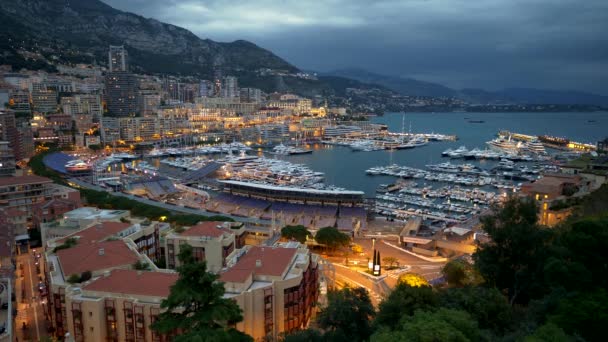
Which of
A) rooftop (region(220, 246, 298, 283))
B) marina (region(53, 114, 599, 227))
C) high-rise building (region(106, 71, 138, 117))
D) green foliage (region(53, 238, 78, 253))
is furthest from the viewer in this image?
high-rise building (region(106, 71, 138, 117))

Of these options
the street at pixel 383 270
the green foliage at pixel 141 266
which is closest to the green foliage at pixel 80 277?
the green foliage at pixel 141 266

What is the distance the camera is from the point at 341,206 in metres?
19.7

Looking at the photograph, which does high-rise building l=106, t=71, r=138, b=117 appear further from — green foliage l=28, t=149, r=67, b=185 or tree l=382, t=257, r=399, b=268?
tree l=382, t=257, r=399, b=268

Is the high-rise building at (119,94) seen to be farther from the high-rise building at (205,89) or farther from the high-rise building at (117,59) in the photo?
the high-rise building at (205,89)

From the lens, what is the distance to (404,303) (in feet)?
21.5

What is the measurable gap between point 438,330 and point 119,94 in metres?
60.5

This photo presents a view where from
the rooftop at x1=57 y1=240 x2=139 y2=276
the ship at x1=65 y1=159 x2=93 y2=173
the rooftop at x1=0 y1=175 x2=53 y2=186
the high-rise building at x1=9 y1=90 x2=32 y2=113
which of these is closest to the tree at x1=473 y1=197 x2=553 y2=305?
the rooftop at x1=57 y1=240 x2=139 y2=276

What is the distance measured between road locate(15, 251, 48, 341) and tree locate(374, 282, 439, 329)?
21.9 feet

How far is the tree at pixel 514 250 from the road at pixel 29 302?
9.12 meters

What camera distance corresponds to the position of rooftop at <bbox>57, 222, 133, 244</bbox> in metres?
10.7

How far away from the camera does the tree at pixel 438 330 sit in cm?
443

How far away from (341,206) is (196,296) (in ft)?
47.6

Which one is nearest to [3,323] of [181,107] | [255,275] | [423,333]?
[255,275]

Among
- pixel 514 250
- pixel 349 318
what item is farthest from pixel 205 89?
pixel 349 318
